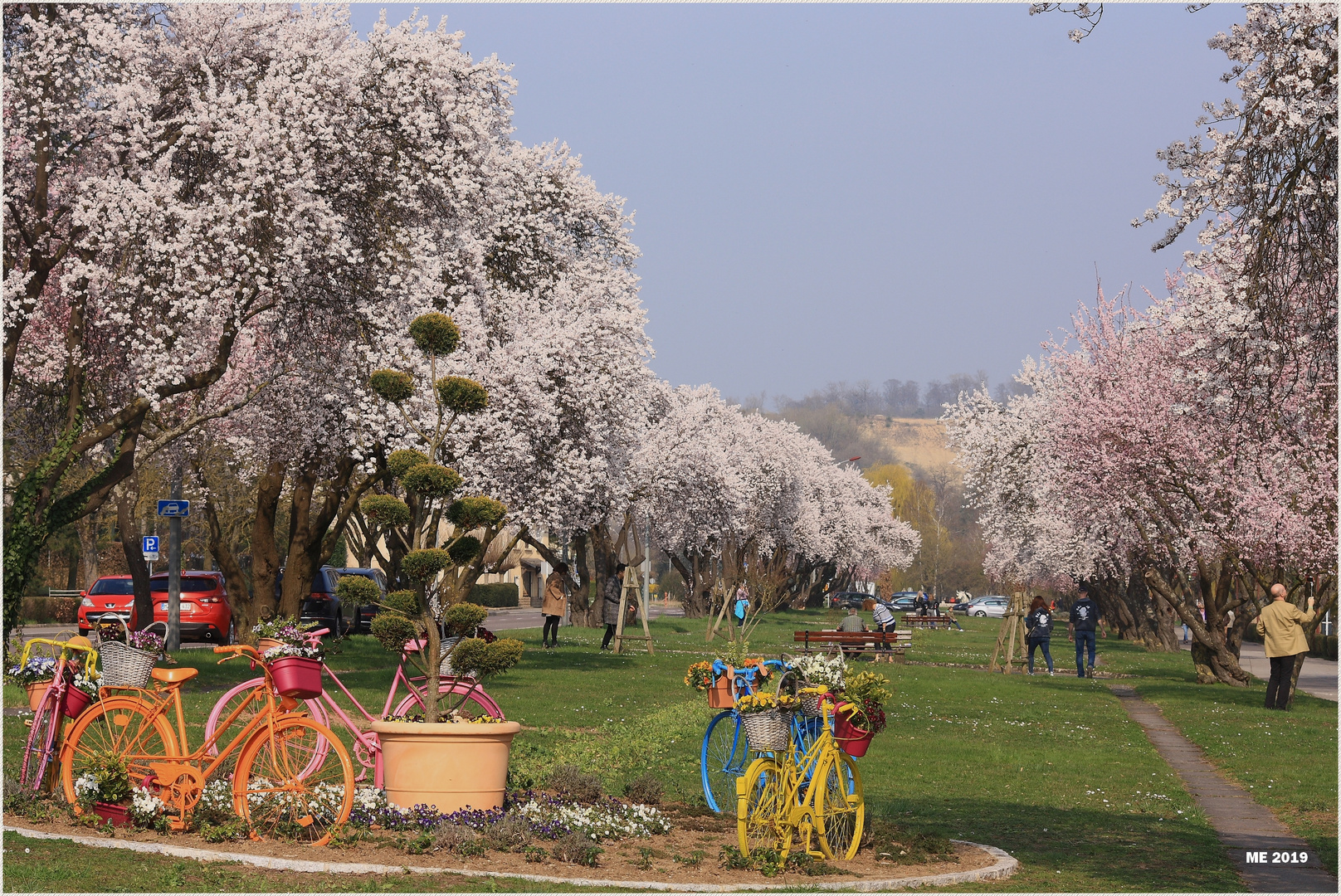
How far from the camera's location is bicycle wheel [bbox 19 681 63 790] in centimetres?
898

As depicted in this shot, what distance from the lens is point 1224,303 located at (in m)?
11.1

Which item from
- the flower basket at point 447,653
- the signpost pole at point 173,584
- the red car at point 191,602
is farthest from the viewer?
the red car at point 191,602

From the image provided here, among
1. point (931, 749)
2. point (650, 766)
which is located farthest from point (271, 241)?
point (931, 749)

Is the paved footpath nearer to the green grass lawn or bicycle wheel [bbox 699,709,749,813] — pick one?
the green grass lawn

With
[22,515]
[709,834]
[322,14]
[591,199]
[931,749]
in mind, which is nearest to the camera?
[709,834]

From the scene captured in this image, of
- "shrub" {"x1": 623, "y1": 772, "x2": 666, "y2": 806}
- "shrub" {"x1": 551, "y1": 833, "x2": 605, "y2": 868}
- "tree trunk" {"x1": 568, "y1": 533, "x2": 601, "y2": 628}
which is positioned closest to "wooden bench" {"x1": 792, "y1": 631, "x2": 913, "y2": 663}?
"tree trunk" {"x1": 568, "y1": 533, "x2": 601, "y2": 628}

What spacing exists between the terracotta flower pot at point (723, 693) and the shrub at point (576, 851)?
62.0 inches

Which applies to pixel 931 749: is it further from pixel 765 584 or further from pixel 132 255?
pixel 765 584

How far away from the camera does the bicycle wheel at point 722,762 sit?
9.67 meters

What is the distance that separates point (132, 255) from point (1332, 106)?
14058mm

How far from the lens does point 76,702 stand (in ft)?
29.4

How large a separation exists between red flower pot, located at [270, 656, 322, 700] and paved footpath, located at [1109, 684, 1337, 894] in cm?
593

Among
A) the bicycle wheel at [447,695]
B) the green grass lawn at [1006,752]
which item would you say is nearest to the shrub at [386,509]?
the bicycle wheel at [447,695]

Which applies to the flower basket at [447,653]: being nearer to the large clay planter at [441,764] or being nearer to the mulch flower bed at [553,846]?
the large clay planter at [441,764]
